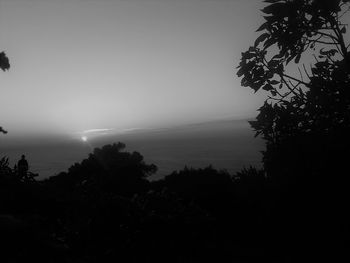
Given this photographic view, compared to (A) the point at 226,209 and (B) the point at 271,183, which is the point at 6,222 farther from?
(A) the point at 226,209

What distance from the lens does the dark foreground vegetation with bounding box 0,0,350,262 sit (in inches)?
212

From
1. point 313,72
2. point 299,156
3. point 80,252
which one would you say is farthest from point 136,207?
point 313,72

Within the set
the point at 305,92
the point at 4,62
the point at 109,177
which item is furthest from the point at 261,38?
the point at 109,177

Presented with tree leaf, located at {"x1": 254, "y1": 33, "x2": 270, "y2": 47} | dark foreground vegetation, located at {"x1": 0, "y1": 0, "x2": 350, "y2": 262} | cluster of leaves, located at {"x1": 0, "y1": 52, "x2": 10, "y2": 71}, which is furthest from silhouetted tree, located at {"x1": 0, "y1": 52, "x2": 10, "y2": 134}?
tree leaf, located at {"x1": 254, "y1": 33, "x2": 270, "y2": 47}

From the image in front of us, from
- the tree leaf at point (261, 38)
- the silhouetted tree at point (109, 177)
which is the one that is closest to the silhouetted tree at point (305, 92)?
the tree leaf at point (261, 38)

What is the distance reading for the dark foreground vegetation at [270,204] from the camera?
17.7 ft

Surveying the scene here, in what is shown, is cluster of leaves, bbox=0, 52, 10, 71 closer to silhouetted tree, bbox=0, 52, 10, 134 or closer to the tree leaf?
silhouetted tree, bbox=0, 52, 10, 134

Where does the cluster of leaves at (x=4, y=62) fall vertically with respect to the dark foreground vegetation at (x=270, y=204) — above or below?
above

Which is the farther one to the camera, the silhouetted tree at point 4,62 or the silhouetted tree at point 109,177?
the silhouetted tree at point 109,177

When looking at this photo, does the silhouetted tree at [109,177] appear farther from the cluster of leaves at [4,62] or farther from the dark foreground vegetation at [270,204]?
the cluster of leaves at [4,62]

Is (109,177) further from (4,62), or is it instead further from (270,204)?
(270,204)

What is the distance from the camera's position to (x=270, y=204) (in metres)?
7.87

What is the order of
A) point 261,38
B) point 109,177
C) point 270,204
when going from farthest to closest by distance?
point 109,177
point 270,204
point 261,38

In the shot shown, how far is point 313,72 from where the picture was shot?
5.93m
